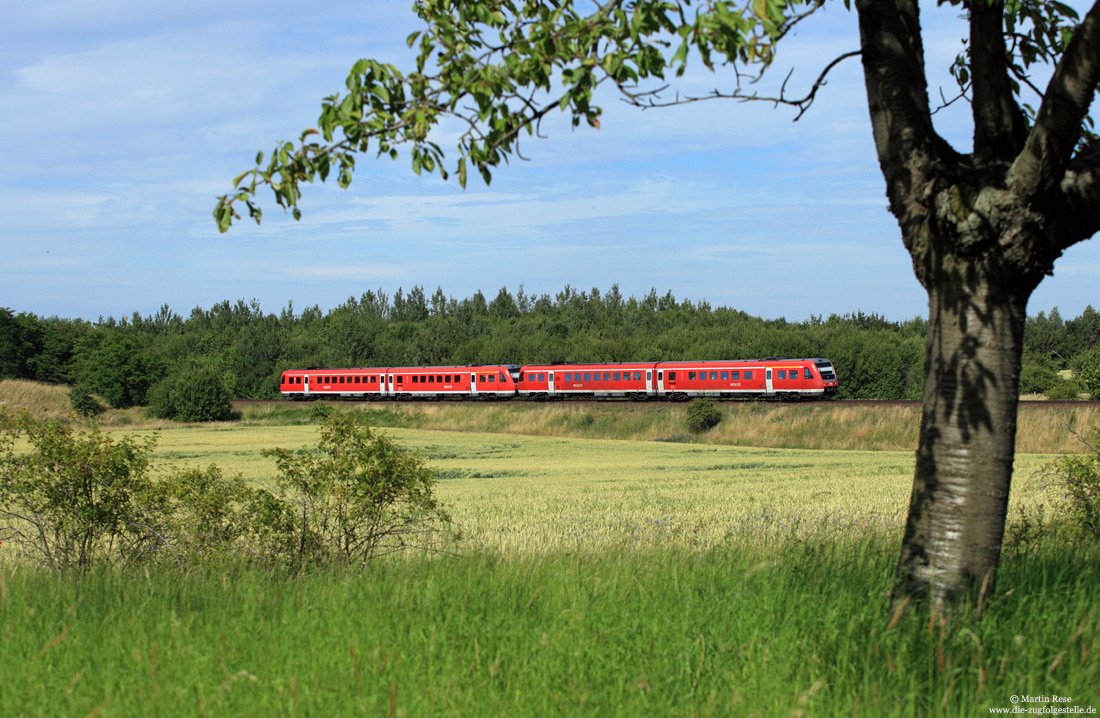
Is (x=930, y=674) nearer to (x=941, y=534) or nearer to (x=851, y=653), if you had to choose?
(x=851, y=653)

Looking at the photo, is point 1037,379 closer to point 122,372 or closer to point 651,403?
point 651,403

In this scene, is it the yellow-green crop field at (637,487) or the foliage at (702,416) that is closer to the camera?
the yellow-green crop field at (637,487)

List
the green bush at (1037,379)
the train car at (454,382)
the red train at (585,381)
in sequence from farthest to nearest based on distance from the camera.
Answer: the green bush at (1037,379), the train car at (454,382), the red train at (585,381)

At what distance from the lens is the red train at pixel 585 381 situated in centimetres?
4266

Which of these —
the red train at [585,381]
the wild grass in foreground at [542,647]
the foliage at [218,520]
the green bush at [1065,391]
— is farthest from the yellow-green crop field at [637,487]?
the green bush at [1065,391]

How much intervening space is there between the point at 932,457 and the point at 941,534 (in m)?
Answer: 0.45

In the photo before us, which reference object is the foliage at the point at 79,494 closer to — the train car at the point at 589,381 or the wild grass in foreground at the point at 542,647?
the wild grass in foreground at the point at 542,647

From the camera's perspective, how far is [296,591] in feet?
16.3

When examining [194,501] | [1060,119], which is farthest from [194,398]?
[1060,119]

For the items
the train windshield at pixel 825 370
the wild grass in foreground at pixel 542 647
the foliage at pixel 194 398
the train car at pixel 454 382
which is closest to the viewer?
the wild grass in foreground at pixel 542 647

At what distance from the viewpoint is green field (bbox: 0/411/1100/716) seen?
342 centimetres

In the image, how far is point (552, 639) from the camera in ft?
13.1

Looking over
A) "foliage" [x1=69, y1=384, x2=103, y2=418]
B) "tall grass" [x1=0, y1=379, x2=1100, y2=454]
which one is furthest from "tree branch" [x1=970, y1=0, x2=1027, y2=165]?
"foliage" [x1=69, y1=384, x2=103, y2=418]

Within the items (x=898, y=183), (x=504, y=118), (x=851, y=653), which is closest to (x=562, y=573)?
(x=851, y=653)
